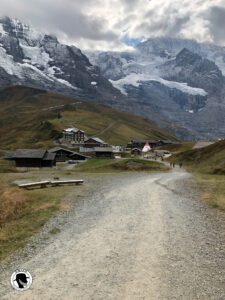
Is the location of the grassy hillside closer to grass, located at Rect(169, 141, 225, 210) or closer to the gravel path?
grass, located at Rect(169, 141, 225, 210)

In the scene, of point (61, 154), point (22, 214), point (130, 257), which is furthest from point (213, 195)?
point (61, 154)

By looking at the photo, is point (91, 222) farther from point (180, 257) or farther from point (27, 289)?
point (27, 289)

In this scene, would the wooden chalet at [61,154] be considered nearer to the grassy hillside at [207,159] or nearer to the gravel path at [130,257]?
the grassy hillside at [207,159]

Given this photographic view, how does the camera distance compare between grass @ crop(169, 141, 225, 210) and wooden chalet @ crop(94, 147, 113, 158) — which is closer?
grass @ crop(169, 141, 225, 210)

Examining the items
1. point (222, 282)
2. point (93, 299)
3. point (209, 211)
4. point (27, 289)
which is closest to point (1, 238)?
point (27, 289)

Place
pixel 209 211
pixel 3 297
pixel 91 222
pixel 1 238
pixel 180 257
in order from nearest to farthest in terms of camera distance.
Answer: pixel 3 297
pixel 180 257
pixel 1 238
pixel 91 222
pixel 209 211

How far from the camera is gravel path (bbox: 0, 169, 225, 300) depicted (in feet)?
67.3

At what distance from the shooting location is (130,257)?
25156 mm

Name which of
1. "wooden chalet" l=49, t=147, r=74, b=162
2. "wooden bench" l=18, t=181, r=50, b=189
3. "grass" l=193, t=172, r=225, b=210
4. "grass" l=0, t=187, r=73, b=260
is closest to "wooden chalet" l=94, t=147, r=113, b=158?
"wooden chalet" l=49, t=147, r=74, b=162

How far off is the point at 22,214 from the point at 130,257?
17.3 metres

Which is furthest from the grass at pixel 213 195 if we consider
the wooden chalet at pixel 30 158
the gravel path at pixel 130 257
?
the wooden chalet at pixel 30 158

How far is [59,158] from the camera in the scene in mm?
171875

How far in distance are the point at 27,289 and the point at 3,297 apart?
121 cm

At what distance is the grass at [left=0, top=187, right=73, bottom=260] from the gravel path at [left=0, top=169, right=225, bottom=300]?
5.79ft
